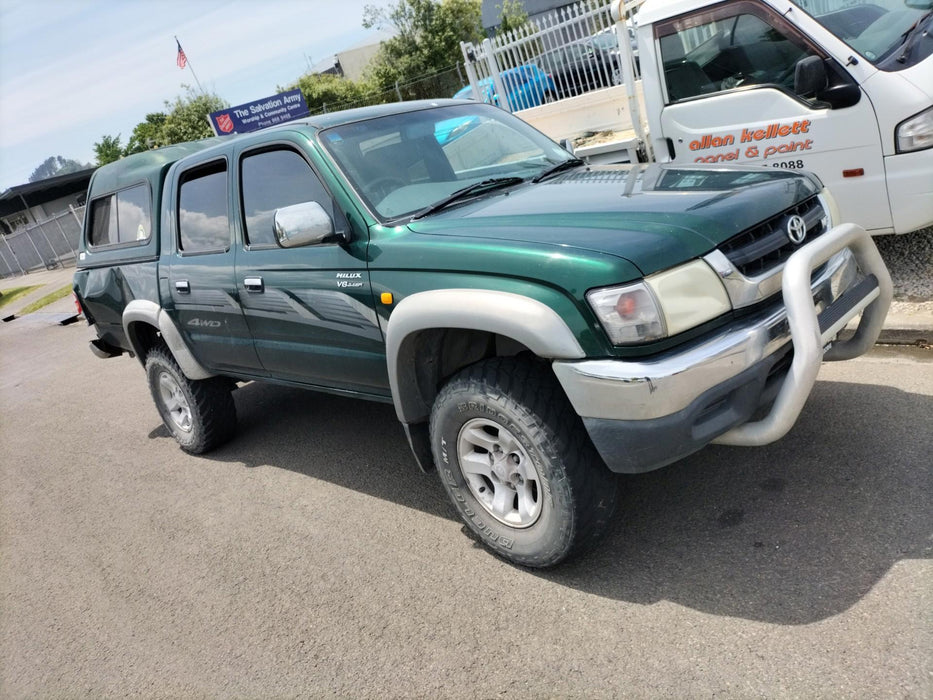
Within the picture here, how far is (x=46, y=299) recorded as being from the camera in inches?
795

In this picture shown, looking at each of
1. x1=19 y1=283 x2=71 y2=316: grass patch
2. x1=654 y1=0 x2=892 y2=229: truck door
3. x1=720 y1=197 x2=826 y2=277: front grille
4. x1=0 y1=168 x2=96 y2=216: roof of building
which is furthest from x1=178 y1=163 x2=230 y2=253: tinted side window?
x1=0 y1=168 x2=96 y2=216: roof of building

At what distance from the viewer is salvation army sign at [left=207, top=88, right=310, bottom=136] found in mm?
21984

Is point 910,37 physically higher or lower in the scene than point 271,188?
lower

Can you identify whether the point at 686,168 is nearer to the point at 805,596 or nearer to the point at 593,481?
the point at 593,481

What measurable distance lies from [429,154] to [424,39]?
2983 centimetres

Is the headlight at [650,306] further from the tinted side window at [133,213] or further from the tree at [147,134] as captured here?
the tree at [147,134]

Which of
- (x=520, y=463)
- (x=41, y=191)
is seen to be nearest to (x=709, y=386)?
(x=520, y=463)

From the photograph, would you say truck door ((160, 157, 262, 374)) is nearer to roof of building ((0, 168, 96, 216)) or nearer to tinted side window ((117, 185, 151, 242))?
tinted side window ((117, 185, 151, 242))

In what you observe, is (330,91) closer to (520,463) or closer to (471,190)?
(471,190)

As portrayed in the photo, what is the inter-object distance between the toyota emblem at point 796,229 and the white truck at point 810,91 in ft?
7.38

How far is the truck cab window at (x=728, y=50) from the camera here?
18.1 ft

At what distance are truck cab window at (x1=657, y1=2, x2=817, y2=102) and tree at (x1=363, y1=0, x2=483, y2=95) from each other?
26.1 m

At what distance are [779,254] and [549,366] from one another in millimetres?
1024

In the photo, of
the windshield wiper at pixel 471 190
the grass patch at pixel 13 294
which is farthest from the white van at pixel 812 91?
the grass patch at pixel 13 294
